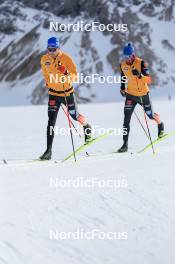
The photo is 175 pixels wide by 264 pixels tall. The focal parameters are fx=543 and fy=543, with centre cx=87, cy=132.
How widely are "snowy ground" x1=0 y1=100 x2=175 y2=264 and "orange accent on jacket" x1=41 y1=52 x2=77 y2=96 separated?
5.96ft

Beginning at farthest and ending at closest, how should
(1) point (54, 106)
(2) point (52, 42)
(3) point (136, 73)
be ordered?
(3) point (136, 73), (1) point (54, 106), (2) point (52, 42)

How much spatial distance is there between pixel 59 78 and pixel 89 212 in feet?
14.8

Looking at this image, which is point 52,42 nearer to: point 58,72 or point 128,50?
point 58,72

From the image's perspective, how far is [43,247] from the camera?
6.57 m

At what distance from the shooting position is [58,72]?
37.1 ft

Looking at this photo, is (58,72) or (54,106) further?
(54,106)

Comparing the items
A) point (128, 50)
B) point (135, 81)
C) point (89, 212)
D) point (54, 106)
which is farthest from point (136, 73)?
point (89, 212)

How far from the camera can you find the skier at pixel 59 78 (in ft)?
36.6

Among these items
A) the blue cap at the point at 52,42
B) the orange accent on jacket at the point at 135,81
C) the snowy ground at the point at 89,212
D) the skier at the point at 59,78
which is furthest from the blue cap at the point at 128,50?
the snowy ground at the point at 89,212

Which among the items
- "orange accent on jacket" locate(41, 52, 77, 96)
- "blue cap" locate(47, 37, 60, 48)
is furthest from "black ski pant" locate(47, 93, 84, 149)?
Answer: "blue cap" locate(47, 37, 60, 48)

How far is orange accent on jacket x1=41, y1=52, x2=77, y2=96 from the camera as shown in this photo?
11.2 meters

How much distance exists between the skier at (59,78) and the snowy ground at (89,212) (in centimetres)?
150

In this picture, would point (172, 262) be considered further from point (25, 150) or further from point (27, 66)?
point (27, 66)

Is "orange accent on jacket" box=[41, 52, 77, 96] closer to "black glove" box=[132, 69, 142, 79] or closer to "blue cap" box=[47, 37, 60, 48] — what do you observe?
"blue cap" box=[47, 37, 60, 48]
